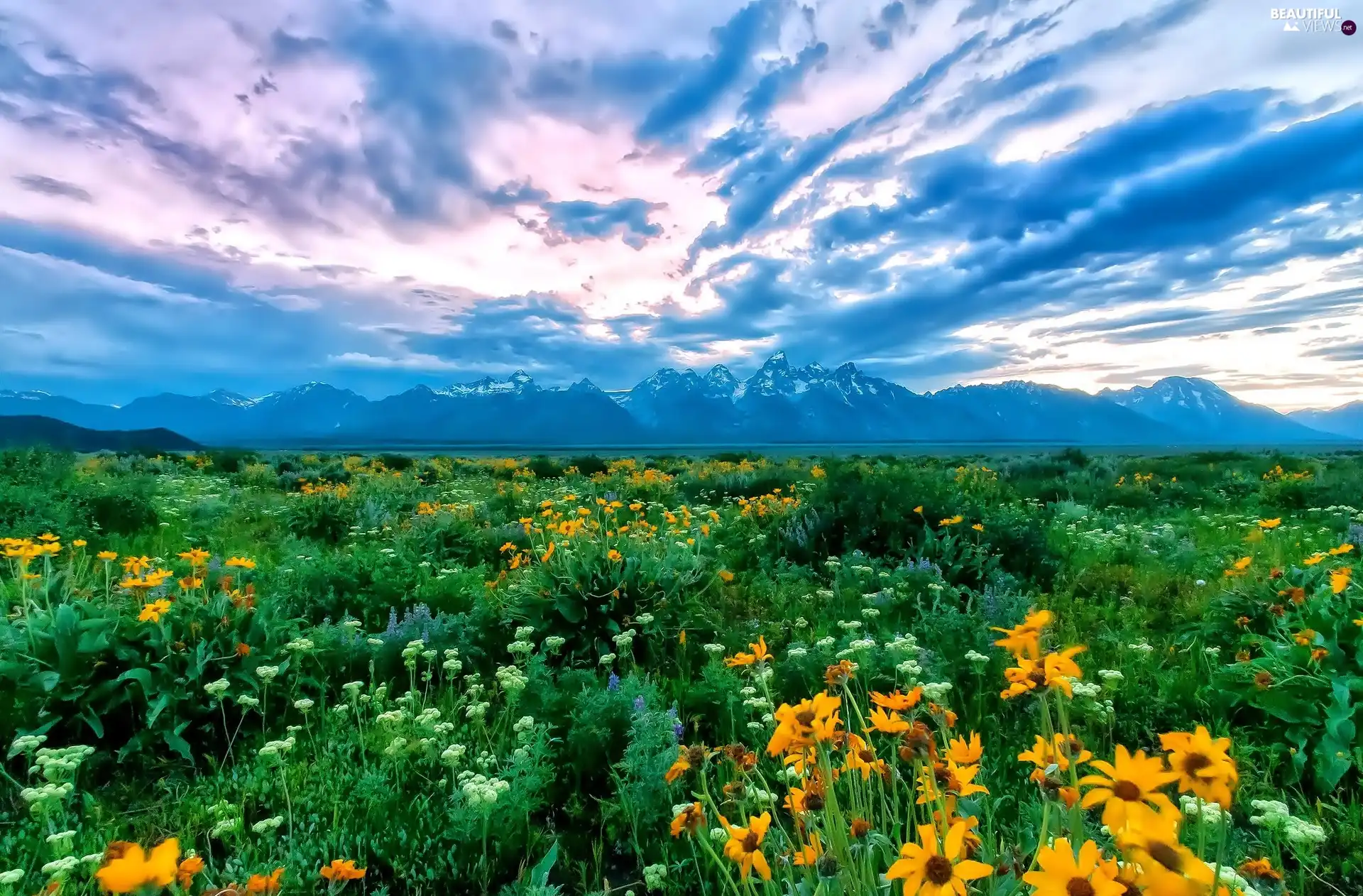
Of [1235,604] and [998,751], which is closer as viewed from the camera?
[998,751]

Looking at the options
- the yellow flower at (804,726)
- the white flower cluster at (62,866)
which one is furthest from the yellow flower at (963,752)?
the white flower cluster at (62,866)

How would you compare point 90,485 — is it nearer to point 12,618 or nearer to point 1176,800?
point 12,618

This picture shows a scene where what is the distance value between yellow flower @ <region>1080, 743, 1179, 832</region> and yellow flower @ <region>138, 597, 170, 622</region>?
3858mm

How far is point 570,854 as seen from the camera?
252 centimetres

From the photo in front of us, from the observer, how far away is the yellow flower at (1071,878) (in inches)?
34.7

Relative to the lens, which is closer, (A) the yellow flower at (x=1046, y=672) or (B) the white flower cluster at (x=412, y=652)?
(A) the yellow flower at (x=1046, y=672)

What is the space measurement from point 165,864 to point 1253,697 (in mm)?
4069

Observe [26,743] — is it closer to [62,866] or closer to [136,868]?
[62,866]

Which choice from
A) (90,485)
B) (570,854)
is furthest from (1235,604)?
(90,485)

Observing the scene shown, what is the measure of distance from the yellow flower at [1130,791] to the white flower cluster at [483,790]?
5.96 ft

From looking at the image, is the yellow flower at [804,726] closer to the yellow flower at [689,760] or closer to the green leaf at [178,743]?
the yellow flower at [689,760]

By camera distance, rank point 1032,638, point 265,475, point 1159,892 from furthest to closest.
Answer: point 265,475 < point 1032,638 < point 1159,892

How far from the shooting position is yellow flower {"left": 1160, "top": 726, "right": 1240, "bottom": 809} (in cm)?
93

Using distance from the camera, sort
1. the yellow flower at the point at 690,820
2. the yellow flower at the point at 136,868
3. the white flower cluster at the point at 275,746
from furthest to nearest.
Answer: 1. the white flower cluster at the point at 275,746
2. the yellow flower at the point at 690,820
3. the yellow flower at the point at 136,868
